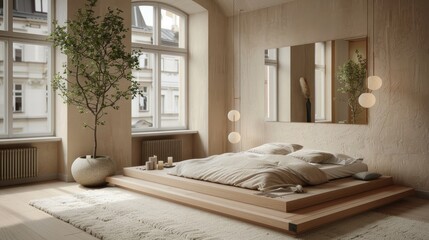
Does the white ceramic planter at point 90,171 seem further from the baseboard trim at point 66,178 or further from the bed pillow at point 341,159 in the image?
the bed pillow at point 341,159

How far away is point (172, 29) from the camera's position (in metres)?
7.30

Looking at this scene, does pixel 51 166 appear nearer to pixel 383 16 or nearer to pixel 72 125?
pixel 72 125

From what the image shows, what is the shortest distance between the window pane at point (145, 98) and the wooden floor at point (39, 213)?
1736mm

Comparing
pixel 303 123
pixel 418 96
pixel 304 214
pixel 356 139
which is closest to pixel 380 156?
pixel 356 139

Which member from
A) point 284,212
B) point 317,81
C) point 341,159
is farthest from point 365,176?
point 317,81

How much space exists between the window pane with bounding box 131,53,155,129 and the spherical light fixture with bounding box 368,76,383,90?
354 centimetres

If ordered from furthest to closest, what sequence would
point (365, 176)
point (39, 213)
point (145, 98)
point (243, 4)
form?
point (145, 98) < point (243, 4) < point (365, 176) < point (39, 213)

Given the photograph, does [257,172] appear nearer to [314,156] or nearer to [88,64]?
[314,156]

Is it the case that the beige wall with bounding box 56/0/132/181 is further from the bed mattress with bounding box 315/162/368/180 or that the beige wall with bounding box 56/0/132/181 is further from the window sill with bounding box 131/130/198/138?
the bed mattress with bounding box 315/162/368/180

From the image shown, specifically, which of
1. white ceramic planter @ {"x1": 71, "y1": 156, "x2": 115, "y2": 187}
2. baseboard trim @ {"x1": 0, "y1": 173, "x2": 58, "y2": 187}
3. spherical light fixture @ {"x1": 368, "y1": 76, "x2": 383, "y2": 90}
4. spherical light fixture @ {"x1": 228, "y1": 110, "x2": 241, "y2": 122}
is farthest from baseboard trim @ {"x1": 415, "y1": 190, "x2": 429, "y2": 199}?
baseboard trim @ {"x1": 0, "y1": 173, "x2": 58, "y2": 187}

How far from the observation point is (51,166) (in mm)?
5816

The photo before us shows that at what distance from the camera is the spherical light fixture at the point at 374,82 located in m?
4.88

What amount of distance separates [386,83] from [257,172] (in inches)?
87.1

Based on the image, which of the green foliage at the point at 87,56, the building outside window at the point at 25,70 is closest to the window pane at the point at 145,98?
the green foliage at the point at 87,56
